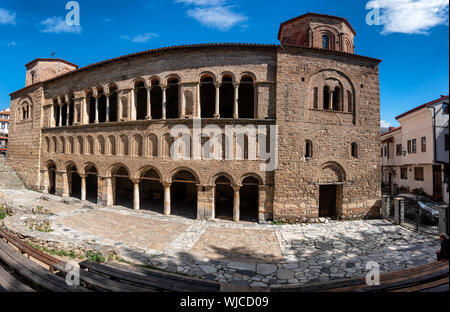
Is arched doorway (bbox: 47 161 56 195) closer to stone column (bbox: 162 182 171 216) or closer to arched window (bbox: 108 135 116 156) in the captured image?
arched window (bbox: 108 135 116 156)

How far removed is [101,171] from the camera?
15.2 m

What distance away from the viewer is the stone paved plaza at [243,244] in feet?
22.2

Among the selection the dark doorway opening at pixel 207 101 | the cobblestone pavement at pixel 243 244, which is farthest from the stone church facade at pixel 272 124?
the dark doorway opening at pixel 207 101

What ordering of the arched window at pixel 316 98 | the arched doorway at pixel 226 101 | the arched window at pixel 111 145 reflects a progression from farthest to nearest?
the arched doorway at pixel 226 101 < the arched window at pixel 111 145 < the arched window at pixel 316 98

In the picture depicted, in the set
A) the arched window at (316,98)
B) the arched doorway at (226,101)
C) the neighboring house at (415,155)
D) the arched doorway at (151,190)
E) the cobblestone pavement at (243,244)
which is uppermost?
the arched doorway at (226,101)

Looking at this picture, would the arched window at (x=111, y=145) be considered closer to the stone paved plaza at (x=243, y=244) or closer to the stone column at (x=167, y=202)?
the stone paved plaza at (x=243, y=244)

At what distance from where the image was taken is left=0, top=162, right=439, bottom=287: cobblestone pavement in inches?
266

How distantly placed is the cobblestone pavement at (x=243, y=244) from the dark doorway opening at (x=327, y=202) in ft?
3.52

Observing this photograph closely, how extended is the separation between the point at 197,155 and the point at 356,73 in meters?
12.0

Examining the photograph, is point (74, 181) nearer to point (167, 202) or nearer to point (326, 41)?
point (167, 202)

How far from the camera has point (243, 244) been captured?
29.5 feet
